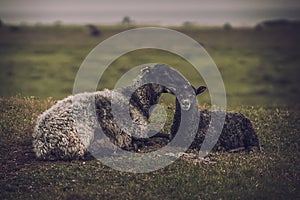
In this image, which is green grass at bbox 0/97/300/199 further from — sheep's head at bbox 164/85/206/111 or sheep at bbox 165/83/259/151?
sheep's head at bbox 164/85/206/111

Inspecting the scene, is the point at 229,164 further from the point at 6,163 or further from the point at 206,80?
the point at 206,80

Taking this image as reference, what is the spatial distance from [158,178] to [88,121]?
8.27 ft

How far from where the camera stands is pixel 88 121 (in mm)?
13188

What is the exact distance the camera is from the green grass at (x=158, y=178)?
11602 mm

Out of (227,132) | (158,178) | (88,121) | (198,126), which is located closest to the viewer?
(158,178)

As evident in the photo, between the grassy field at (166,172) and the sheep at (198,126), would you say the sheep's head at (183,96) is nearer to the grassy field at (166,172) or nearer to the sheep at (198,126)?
the sheep at (198,126)

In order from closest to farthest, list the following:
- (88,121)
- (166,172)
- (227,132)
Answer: (166,172), (88,121), (227,132)

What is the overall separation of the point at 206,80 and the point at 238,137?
1251 inches

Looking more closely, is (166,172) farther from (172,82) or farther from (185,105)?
(172,82)

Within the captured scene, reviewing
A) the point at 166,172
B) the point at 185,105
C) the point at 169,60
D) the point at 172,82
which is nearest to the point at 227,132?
the point at 185,105

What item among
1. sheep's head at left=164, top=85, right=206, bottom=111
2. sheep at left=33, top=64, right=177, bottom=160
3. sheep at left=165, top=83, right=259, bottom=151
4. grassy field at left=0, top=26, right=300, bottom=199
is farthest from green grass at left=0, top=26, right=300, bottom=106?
sheep at left=33, top=64, right=177, bottom=160

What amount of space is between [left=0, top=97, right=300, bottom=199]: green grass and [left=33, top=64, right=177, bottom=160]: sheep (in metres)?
0.47

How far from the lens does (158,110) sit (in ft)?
55.8

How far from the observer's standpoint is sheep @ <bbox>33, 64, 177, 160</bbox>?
42.0 feet
